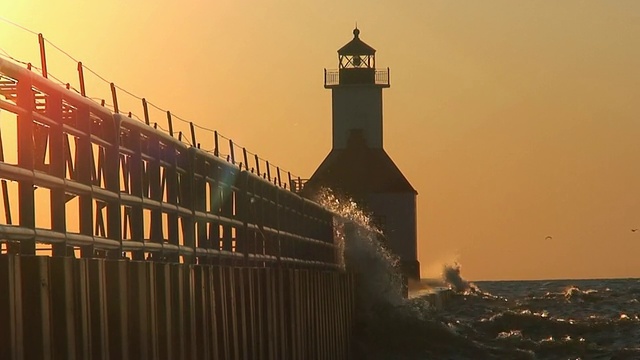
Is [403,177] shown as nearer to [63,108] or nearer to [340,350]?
[340,350]

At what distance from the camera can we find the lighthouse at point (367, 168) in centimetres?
7794

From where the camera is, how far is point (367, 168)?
257ft

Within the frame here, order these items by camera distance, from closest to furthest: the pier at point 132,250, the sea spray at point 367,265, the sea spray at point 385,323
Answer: the pier at point 132,250 → the sea spray at point 385,323 → the sea spray at point 367,265

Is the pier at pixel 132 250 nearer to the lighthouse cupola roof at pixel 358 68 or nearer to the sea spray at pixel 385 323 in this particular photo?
the sea spray at pixel 385 323

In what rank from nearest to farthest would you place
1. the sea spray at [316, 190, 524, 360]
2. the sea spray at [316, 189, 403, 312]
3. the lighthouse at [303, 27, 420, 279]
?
the sea spray at [316, 190, 524, 360], the sea spray at [316, 189, 403, 312], the lighthouse at [303, 27, 420, 279]

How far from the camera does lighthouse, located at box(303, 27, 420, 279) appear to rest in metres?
77.9

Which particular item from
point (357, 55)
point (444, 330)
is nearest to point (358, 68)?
point (357, 55)

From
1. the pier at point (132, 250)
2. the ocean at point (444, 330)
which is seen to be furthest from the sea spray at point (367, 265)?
the pier at point (132, 250)

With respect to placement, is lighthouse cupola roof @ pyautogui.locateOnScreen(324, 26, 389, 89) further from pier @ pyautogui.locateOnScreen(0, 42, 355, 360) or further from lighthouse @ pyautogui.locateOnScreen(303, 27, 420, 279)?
pier @ pyautogui.locateOnScreen(0, 42, 355, 360)

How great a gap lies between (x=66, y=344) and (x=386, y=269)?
4119 cm

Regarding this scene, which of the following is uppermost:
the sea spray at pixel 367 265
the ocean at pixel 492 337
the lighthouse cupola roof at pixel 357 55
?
the lighthouse cupola roof at pixel 357 55

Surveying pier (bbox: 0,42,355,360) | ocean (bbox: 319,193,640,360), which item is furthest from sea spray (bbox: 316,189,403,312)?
pier (bbox: 0,42,355,360)

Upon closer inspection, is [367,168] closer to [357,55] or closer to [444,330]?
[357,55]

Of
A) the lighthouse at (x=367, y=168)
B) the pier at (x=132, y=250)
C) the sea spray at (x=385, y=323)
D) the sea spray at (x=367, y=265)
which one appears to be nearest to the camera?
the pier at (x=132, y=250)
